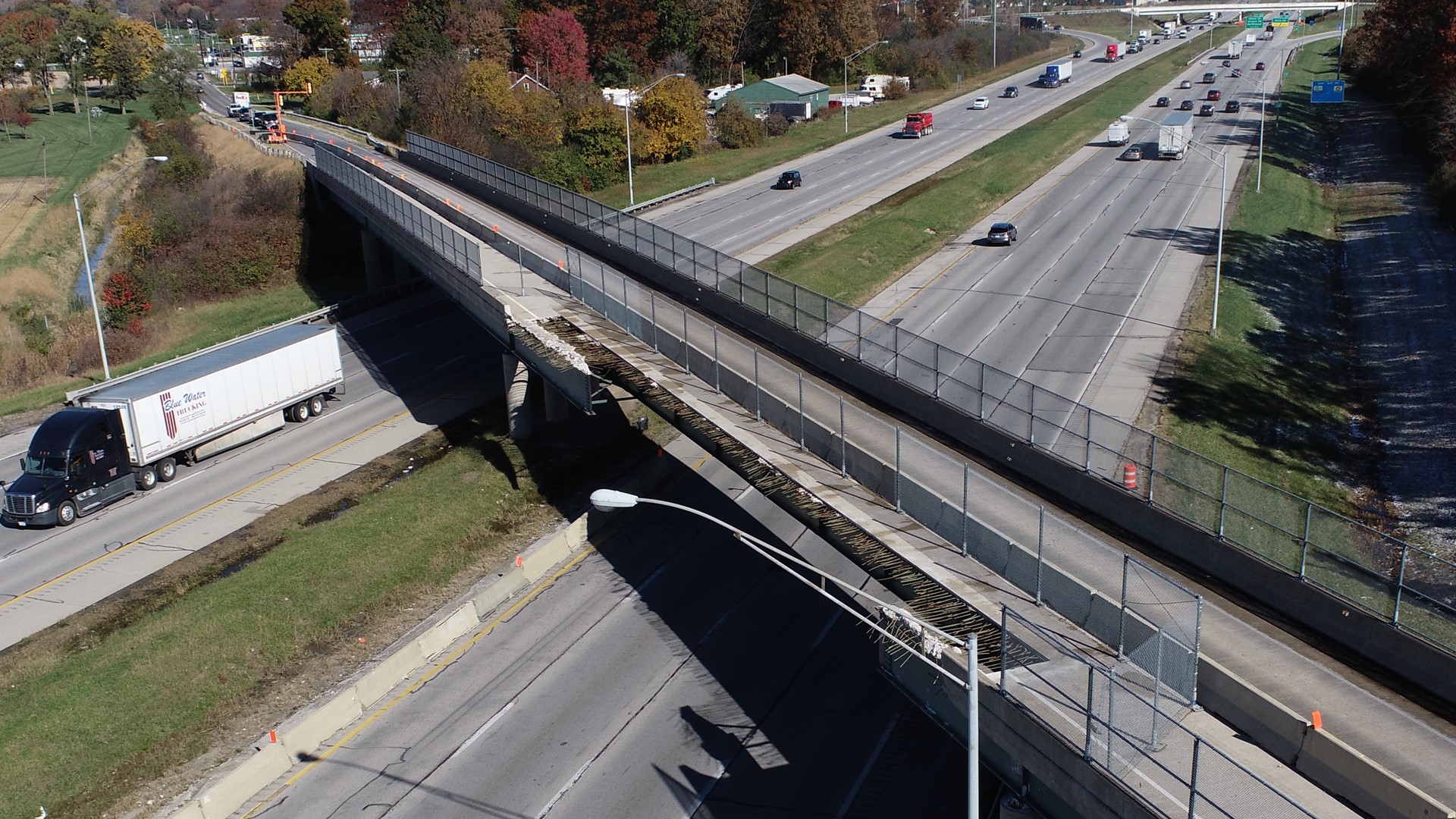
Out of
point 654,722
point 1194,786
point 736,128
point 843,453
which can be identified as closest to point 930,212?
point 736,128

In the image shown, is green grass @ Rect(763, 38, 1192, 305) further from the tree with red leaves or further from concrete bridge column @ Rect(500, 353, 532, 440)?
the tree with red leaves

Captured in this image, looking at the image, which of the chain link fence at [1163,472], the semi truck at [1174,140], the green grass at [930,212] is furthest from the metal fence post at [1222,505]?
the semi truck at [1174,140]

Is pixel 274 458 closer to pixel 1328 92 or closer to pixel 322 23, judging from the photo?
pixel 1328 92

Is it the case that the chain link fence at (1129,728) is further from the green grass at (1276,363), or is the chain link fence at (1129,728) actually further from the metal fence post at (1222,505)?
the green grass at (1276,363)

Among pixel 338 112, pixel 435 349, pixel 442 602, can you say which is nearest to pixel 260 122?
pixel 338 112

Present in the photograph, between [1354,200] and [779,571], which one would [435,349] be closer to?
[779,571]
